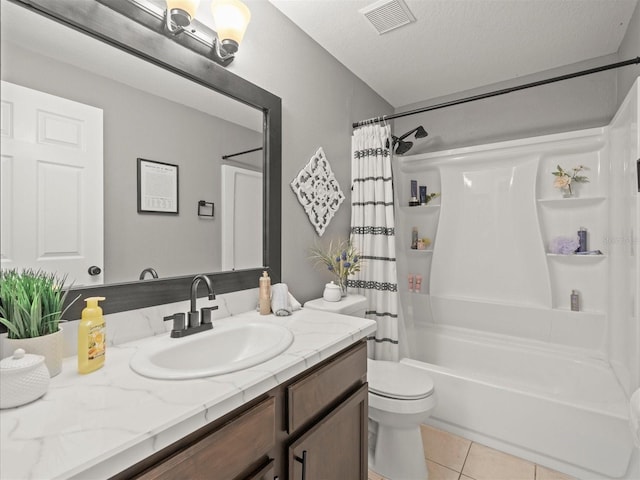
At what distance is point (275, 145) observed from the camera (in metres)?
1.74

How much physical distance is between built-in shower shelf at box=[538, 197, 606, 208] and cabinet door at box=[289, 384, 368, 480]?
2.05 m

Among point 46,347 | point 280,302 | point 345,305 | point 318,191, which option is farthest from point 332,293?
point 46,347

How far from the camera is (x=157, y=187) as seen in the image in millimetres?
1247

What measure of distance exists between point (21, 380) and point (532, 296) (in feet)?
9.36

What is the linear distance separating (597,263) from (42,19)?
3164 millimetres

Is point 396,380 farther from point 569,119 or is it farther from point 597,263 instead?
point 569,119

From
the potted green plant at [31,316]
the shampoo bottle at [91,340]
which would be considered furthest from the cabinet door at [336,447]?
the potted green plant at [31,316]

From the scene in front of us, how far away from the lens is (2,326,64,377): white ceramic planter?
2.64ft

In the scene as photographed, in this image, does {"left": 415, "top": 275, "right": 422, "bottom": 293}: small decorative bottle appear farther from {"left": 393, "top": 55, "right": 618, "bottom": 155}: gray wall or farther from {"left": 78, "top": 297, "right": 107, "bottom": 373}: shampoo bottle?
{"left": 78, "top": 297, "right": 107, "bottom": 373}: shampoo bottle

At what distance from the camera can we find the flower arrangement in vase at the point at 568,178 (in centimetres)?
238

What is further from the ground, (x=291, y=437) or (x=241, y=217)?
(x=241, y=217)

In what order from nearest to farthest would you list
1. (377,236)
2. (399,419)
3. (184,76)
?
(184,76) < (399,419) < (377,236)

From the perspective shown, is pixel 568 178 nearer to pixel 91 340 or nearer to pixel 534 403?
pixel 534 403

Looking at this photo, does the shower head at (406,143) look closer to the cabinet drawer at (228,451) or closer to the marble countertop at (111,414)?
the marble countertop at (111,414)
